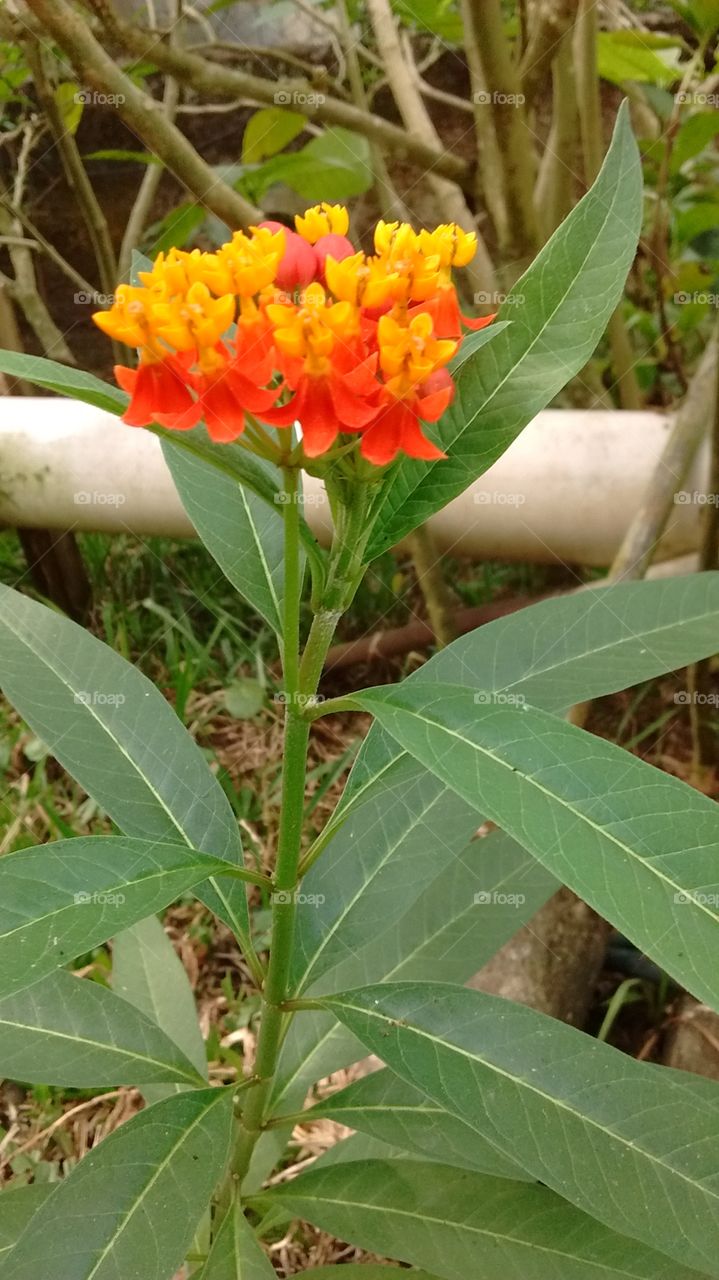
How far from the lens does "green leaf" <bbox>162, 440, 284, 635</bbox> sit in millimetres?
840

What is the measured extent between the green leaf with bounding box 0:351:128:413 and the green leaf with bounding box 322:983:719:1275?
1.79 feet

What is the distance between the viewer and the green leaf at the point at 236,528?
2.75 feet

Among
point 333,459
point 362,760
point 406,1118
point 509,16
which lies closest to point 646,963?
point 406,1118

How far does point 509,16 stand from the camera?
2.28m

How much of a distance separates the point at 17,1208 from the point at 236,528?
0.68m

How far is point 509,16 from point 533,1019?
2367mm

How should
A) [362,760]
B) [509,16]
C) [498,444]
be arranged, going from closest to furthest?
[498,444] < [362,760] < [509,16]

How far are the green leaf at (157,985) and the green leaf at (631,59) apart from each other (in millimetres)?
1916

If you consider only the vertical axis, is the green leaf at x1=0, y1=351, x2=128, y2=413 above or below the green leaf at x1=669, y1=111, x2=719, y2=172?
below

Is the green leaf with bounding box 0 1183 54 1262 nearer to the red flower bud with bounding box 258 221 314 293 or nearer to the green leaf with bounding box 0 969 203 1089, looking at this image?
the green leaf with bounding box 0 969 203 1089

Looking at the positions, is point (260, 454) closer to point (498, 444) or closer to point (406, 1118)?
point (498, 444)

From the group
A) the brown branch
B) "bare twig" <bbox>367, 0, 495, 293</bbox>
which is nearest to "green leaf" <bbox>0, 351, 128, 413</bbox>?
the brown branch

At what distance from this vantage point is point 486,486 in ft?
5.61

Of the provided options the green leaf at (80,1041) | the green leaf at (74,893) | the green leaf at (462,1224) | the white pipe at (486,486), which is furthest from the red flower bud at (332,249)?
the white pipe at (486,486)
